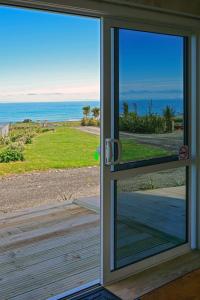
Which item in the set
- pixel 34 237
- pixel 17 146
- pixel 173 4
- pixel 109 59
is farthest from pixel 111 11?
pixel 17 146

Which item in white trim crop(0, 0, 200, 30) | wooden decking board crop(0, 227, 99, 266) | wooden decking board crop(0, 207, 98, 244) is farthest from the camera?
wooden decking board crop(0, 207, 98, 244)

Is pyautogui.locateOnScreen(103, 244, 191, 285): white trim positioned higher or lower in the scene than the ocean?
lower

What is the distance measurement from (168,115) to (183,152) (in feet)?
1.18

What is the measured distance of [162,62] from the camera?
8.87 ft

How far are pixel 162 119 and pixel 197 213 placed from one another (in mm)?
918

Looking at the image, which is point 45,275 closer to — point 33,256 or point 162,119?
point 33,256

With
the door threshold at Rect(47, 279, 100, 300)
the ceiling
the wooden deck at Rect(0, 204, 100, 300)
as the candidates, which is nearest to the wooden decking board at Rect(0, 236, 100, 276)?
the wooden deck at Rect(0, 204, 100, 300)

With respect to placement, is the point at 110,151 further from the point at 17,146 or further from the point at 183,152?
the point at 17,146

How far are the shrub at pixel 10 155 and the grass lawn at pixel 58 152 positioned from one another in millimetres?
96

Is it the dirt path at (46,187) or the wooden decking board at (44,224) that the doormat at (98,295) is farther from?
the dirt path at (46,187)

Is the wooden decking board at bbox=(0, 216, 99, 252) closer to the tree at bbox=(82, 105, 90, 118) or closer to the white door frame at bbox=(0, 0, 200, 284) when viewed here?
the white door frame at bbox=(0, 0, 200, 284)

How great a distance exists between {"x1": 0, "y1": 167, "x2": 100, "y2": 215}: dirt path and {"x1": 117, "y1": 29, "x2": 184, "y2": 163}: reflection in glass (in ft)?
9.50

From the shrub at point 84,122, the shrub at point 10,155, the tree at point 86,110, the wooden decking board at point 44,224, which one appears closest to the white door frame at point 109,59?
the wooden decking board at point 44,224

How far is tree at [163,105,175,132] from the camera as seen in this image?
2766mm
